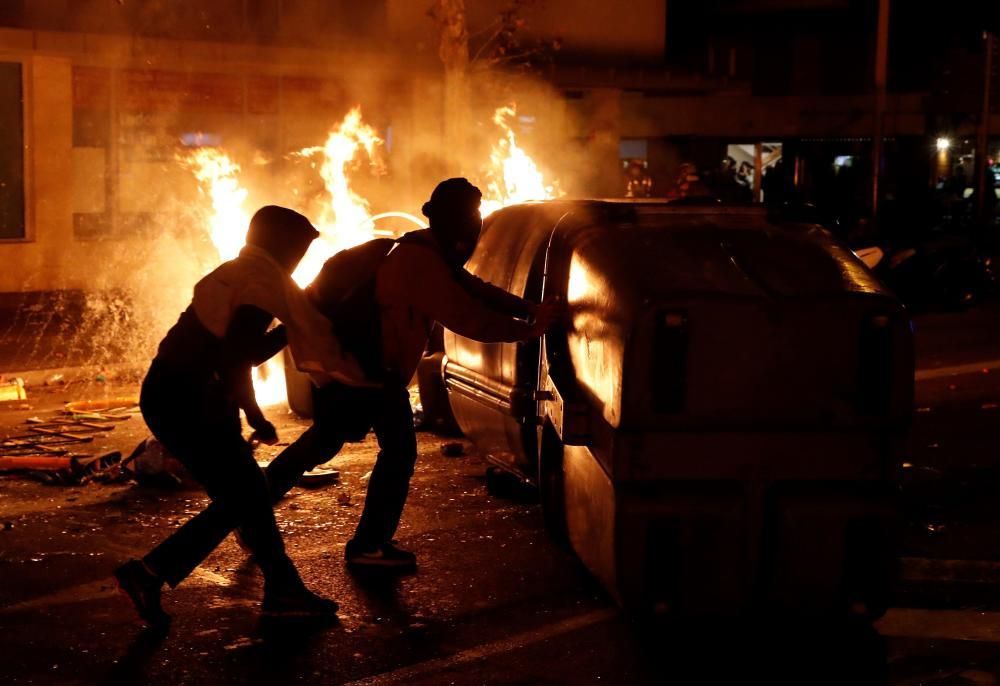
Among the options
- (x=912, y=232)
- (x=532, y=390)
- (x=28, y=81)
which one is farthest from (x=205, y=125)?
(x=532, y=390)

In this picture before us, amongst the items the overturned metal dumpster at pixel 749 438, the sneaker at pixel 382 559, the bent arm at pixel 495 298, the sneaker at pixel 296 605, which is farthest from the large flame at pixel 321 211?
the overturned metal dumpster at pixel 749 438

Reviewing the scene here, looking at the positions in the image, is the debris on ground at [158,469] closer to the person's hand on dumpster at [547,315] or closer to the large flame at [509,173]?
the person's hand on dumpster at [547,315]

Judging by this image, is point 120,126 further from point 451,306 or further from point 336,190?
point 451,306

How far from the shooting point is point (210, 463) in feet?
17.3

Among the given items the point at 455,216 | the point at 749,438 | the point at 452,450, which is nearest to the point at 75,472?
the point at 452,450

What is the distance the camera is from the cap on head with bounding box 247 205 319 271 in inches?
210

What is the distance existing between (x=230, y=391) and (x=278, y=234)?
0.66 metres

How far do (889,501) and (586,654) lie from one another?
4.26 ft

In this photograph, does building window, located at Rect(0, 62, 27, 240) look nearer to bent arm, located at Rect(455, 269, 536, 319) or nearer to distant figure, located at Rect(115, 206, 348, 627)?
bent arm, located at Rect(455, 269, 536, 319)

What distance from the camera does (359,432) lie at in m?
5.96

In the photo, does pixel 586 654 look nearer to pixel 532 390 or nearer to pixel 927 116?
pixel 532 390

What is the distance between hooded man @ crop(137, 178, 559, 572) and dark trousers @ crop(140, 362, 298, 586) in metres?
0.55

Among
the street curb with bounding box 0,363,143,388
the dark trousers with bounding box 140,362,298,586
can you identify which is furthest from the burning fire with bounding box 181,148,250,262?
the dark trousers with bounding box 140,362,298,586

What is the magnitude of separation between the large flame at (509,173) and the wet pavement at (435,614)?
34.5 feet
